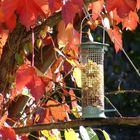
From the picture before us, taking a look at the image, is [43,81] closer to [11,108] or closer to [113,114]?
[11,108]

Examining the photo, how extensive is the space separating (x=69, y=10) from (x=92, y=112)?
43cm

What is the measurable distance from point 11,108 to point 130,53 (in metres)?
3.10

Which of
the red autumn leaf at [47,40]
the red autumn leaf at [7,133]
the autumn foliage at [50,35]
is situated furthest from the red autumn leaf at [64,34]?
the red autumn leaf at [7,133]

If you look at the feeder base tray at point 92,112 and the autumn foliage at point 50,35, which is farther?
the feeder base tray at point 92,112

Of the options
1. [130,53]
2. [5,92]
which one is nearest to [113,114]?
[130,53]

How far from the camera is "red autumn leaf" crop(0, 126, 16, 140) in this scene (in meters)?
1.47

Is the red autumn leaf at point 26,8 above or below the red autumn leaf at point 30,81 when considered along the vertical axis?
above

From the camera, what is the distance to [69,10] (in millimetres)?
1373

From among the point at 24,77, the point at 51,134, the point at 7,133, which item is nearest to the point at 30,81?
the point at 24,77

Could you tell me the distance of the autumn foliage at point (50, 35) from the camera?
142cm

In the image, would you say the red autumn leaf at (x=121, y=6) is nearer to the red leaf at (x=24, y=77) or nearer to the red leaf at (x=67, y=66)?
the red leaf at (x=24, y=77)

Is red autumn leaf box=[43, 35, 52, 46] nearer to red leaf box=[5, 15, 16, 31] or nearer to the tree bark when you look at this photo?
the tree bark

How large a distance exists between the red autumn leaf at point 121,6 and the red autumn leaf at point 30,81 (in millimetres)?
241

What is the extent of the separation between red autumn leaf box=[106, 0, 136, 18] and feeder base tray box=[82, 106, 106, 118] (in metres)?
0.34
